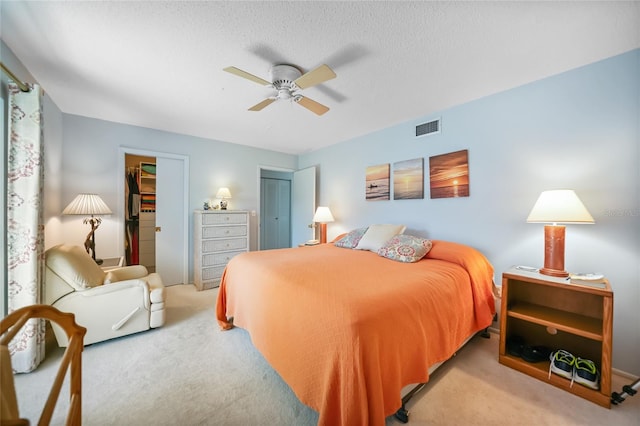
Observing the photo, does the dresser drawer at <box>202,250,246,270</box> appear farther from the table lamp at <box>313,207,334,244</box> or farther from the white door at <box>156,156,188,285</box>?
the table lamp at <box>313,207,334,244</box>

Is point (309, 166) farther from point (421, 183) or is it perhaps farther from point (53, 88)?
point (53, 88)

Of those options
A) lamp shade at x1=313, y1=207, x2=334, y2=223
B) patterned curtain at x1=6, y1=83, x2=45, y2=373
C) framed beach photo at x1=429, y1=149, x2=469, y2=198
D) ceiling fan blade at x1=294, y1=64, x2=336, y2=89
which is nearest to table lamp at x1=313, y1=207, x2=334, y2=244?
lamp shade at x1=313, y1=207, x2=334, y2=223

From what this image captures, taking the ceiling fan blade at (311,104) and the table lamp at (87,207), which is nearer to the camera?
the ceiling fan blade at (311,104)

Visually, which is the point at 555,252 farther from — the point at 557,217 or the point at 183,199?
the point at 183,199

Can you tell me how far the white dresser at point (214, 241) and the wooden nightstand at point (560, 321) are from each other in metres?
3.48

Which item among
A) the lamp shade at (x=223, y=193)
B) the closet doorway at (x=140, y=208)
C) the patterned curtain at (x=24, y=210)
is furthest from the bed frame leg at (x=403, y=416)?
the closet doorway at (x=140, y=208)

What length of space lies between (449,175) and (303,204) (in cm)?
272

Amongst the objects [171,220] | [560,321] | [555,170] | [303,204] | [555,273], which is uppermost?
[555,170]

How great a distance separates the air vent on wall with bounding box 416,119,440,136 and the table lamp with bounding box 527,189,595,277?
1.38 m

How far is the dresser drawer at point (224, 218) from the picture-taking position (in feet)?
11.8

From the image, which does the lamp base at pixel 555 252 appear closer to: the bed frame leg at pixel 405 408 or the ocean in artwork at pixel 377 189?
the bed frame leg at pixel 405 408

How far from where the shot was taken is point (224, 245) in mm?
3752

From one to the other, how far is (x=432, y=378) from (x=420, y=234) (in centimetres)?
163

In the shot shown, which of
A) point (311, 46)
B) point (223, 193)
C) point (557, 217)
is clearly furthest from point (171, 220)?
point (557, 217)
